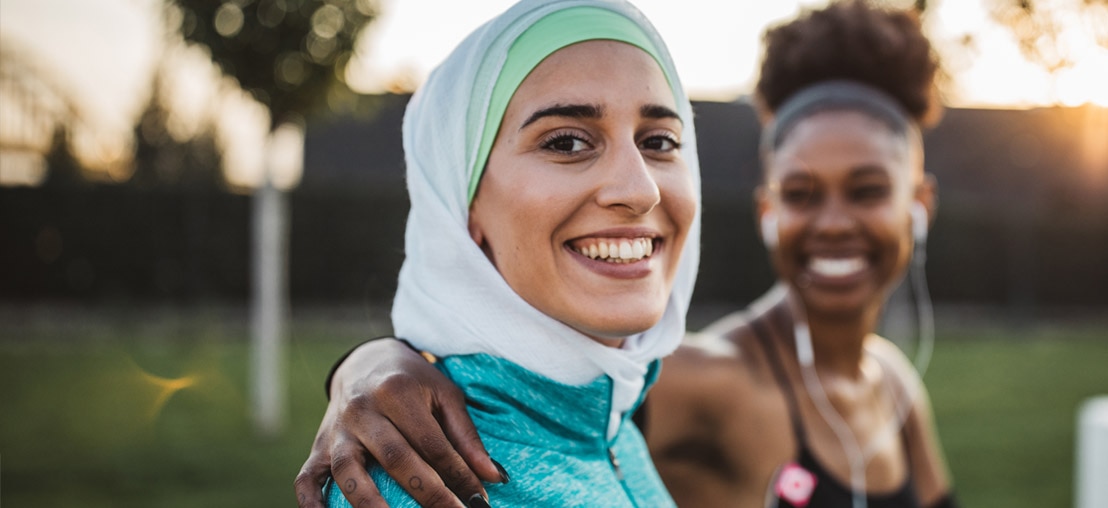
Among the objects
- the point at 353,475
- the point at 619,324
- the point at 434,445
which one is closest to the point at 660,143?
the point at 619,324

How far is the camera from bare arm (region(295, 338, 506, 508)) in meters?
1.29

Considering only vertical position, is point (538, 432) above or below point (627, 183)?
below

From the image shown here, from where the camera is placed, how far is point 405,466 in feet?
4.25

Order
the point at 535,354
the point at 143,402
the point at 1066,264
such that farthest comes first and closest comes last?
the point at 1066,264 < the point at 143,402 < the point at 535,354

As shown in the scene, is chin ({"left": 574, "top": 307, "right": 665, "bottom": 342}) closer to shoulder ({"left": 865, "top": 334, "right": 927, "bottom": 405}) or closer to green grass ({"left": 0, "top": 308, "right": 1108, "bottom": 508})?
shoulder ({"left": 865, "top": 334, "right": 927, "bottom": 405})

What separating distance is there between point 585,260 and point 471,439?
325mm

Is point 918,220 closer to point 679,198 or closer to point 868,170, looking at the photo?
point 868,170

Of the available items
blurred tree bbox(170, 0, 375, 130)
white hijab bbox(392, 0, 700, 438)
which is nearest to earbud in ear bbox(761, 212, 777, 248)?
white hijab bbox(392, 0, 700, 438)

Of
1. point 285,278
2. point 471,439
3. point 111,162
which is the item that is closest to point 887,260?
point 471,439

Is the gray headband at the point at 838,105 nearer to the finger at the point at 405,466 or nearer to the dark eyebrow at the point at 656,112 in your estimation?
the dark eyebrow at the point at 656,112

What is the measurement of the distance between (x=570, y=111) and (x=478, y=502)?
0.60m

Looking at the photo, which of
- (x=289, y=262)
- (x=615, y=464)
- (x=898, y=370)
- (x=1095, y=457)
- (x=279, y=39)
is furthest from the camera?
(x=289, y=262)

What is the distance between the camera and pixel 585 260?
56.8 inches

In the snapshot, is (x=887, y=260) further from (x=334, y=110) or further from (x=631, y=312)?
(x=334, y=110)
